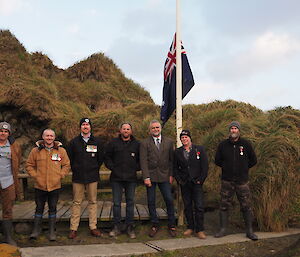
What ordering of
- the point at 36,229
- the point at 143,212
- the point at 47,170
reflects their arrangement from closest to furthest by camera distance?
the point at 47,170 < the point at 36,229 < the point at 143,212

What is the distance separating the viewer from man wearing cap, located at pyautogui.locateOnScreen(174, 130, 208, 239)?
5.33 m

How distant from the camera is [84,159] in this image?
5.35 metres

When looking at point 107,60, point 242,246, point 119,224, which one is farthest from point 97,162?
point 107,60

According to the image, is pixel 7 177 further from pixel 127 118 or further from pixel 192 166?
pixel 127 118

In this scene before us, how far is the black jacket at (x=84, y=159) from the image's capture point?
5328 mm

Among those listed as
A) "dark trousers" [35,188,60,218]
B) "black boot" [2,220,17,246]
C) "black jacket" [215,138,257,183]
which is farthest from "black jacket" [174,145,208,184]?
"black boot" [2,220,17,246]

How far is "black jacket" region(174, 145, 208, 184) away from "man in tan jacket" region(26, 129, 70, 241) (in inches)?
76.9

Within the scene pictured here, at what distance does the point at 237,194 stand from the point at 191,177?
860mm

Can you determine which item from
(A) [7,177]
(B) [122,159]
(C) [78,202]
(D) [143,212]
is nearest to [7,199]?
(A) [7,177]

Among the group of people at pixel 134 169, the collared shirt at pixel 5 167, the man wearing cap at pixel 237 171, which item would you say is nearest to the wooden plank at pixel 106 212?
the group of people at pixel 134 169

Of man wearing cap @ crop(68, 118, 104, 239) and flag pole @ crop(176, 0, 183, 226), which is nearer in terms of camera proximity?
man wearing cap @ crop(68, 118, 104, 239)

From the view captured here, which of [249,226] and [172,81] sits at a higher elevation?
[172,81]

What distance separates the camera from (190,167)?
5344mm

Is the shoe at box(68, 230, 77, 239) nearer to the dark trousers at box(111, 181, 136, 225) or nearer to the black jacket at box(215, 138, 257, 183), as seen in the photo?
the dark trousers at box(111, 181, 136, 225)
